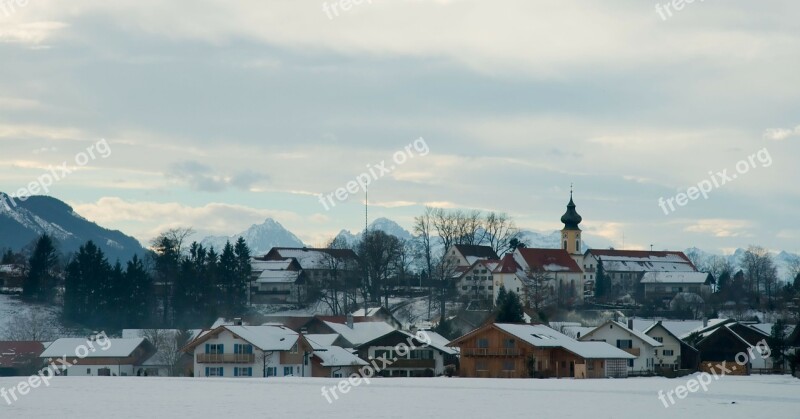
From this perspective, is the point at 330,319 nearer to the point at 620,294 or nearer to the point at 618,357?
the point at 618,357

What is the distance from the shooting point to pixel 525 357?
298ft

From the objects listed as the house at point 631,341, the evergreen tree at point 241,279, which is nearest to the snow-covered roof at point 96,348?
the evergreen tree at point 241,279

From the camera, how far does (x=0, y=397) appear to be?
51.9 metres

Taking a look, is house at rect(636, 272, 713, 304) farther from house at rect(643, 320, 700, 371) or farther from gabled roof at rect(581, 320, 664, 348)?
gabled roof at rect(581, 320, 664, 348)

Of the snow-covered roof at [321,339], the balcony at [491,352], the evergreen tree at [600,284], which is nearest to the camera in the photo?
the balcony at [491,352]

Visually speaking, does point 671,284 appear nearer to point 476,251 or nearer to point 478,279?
point 476,251

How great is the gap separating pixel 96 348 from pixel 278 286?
197ft

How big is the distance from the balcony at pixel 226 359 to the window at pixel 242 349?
0.56 metres

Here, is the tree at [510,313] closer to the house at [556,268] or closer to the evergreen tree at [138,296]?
the evergreen tree at [138,296]

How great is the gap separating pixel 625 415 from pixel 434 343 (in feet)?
192

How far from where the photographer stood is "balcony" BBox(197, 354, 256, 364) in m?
92.6

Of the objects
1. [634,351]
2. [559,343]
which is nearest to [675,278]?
[634,351]

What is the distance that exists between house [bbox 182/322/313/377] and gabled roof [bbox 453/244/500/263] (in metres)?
94.4

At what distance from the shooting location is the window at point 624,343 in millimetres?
Result: 104562
